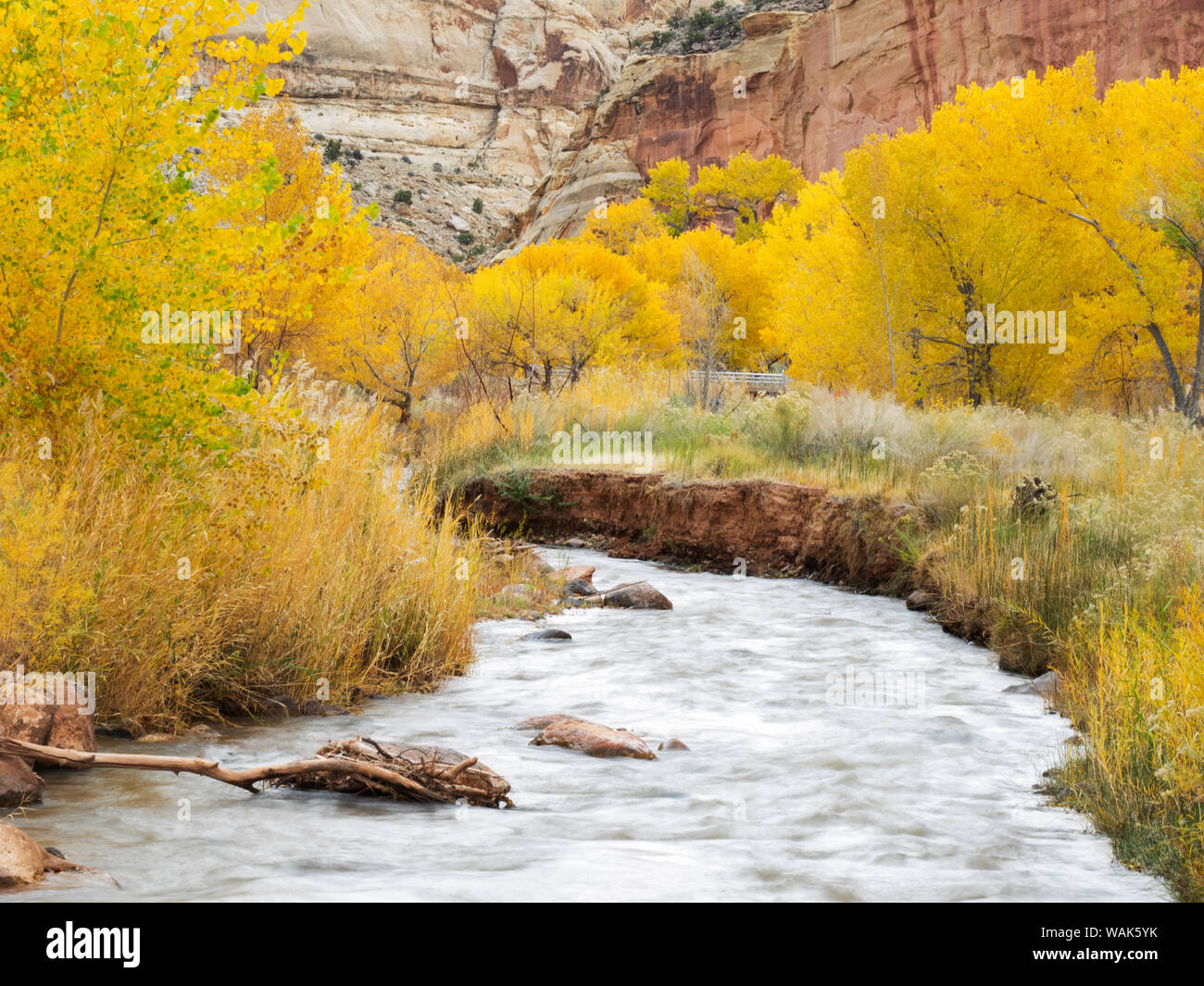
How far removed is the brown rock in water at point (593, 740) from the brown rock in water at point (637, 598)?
14.6 feet

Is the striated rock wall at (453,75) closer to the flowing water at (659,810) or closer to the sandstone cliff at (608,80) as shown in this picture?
the sandstone cliff at (608,80)

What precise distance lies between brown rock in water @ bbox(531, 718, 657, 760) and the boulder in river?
2.64 m

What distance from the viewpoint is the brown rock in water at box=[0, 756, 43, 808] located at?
395 centimetres

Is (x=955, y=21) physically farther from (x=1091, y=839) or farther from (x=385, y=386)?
(x=1091, y=839)

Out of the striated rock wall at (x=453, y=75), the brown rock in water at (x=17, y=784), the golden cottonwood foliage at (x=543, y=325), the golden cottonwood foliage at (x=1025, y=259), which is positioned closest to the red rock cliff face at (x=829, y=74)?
the golden cottonwood foliage at (x=1025, y=259)

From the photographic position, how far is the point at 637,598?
10.3 metres

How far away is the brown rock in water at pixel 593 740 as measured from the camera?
215 inches

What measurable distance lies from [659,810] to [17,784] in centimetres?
252

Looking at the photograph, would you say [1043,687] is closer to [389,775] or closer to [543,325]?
[389,775]

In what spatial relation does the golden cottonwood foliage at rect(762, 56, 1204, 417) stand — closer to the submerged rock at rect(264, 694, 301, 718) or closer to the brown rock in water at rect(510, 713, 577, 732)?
the brown rock in water at rect(510, 713, 577, 732)

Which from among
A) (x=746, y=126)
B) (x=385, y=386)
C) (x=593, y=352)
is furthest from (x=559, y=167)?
(x=385, y=386)

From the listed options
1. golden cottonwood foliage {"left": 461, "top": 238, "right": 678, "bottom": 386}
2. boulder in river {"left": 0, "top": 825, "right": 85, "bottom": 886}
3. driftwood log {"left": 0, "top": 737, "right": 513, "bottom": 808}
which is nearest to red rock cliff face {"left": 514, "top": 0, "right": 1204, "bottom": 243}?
golden cottonwood foliage {"left": 461, "top": 238, "right": 678, "bottom": 386}

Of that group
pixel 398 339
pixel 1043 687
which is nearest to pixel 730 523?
pixel 1043 687

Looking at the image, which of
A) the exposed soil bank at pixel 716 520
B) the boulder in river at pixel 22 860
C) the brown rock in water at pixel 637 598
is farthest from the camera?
the exposed soil bank at pixel 716 520
